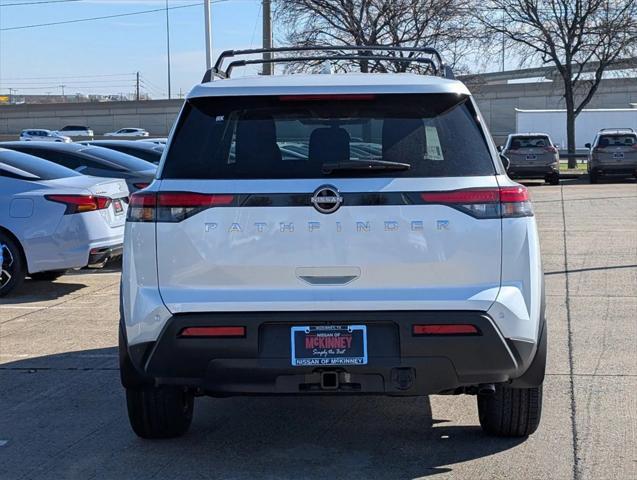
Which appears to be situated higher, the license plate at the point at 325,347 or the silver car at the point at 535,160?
the silver car at the point at 535,160

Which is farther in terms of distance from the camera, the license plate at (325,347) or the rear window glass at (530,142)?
the rear window glass at (530,142)

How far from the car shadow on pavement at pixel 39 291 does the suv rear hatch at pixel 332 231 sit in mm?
6338

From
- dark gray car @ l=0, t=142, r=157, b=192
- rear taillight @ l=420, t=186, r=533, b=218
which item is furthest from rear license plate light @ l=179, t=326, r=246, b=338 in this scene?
dark gray car @ l=0, t=142, r=157, b=192

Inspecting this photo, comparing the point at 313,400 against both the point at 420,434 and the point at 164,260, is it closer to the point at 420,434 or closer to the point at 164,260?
the point at 420,434

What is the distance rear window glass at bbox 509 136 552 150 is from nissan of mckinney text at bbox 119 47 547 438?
25465mm

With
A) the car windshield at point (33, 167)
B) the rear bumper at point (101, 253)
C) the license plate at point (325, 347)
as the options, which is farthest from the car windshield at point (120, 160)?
the license plate at point (325, 347)

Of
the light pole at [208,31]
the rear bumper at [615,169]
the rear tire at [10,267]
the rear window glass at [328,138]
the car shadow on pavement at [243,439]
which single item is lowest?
the car shadow on pavement at [243,439]

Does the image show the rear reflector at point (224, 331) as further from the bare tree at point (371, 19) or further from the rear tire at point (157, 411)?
the bare tree at point (371, 19)

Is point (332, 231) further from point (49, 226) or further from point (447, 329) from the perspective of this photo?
Result: point (49, 226)

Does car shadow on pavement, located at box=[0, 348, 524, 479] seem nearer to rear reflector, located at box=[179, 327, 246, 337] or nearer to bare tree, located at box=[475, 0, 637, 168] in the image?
rear reflector, located at box=[179, 327, 246, 337]

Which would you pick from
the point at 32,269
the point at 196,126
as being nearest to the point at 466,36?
the point at 32,269

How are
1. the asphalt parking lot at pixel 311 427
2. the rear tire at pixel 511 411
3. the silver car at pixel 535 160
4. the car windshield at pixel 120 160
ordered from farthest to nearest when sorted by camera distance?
1. the silver car at pixel 535 160
2. the car windshield at pixel 120 160
3. the rear tire at pixel 511 411
4. the asphalt parking lot at pixel 311 427

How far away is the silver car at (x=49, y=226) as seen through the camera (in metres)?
10.5

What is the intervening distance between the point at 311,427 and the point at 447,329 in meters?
1.60
